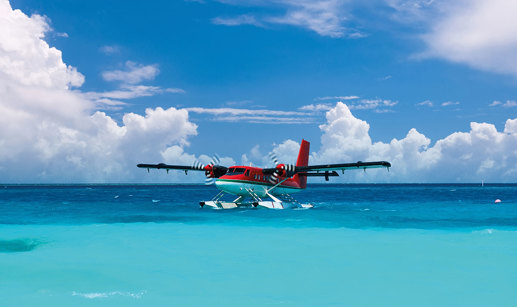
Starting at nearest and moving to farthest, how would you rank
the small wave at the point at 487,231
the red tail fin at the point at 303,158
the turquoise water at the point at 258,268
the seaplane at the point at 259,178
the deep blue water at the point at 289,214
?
the turquoise water at the point at 258,268
the small wave at the point at 487,231
the deep blue water at the point at 289,214
the seaplane at the point at 259,178
the red tail fin at the point at 303,158

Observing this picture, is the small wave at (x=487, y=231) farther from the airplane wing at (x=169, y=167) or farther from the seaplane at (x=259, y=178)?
the airplane wing at (x=169, y=167)

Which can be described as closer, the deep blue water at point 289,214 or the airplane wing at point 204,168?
the deep blue water at point 289,214

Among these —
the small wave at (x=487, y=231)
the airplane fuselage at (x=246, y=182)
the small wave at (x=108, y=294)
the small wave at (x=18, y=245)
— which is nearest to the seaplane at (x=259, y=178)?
the airplane fuselage at (x=246, y=182)

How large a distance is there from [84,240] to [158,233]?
11.4 ft

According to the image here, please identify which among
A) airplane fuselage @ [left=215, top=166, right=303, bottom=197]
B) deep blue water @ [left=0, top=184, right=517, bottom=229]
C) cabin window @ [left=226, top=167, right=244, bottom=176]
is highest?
cabin window @ [left=226, top=167, right=244, bottom=176]

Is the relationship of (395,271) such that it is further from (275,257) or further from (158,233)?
(158,233)

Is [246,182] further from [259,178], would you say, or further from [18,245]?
[18,245]

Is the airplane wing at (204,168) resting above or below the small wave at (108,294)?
above

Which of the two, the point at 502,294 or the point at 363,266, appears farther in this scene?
the point at 363,266

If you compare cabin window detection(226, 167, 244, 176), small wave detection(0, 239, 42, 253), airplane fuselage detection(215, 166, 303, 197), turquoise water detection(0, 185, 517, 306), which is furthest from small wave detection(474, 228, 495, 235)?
small wave detection(0, 239, 42, 253)

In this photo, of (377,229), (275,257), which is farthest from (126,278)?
(377,229)

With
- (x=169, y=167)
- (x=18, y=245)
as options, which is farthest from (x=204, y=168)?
(x=18, y=245)

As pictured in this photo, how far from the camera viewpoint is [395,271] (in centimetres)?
1130

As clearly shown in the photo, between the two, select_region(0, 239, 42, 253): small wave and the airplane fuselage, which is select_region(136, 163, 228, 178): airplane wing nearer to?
the airplane fuselage
